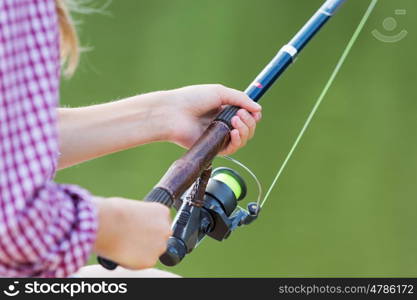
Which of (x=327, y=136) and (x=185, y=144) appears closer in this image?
(x=185, y=144)

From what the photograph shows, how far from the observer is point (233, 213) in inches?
56.5

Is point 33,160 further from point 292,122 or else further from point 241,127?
point 292,122

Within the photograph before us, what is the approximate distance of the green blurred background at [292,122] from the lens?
3424mm

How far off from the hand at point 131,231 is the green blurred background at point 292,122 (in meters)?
2.37

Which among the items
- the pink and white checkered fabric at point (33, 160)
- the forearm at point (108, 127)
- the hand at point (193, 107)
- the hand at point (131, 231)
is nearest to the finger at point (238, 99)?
the hand at point (193, 107)

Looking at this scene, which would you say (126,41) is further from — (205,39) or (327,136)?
(327,136)

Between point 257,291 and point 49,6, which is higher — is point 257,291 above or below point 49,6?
below

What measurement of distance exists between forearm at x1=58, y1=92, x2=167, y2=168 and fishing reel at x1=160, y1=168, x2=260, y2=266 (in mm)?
148

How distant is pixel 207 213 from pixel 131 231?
42 cm

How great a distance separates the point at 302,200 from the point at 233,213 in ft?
7.02

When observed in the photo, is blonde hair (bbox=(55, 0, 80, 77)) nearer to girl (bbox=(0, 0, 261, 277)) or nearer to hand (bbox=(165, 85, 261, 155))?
girl (bbox=(0, 0, 261, 277))

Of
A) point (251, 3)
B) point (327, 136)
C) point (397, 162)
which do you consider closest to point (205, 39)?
point (251, 3)

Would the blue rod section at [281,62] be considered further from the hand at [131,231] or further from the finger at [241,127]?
the hand at [131,231]

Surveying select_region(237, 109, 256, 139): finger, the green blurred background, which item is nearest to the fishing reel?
select_region(237, 109, 256, 139): finger
